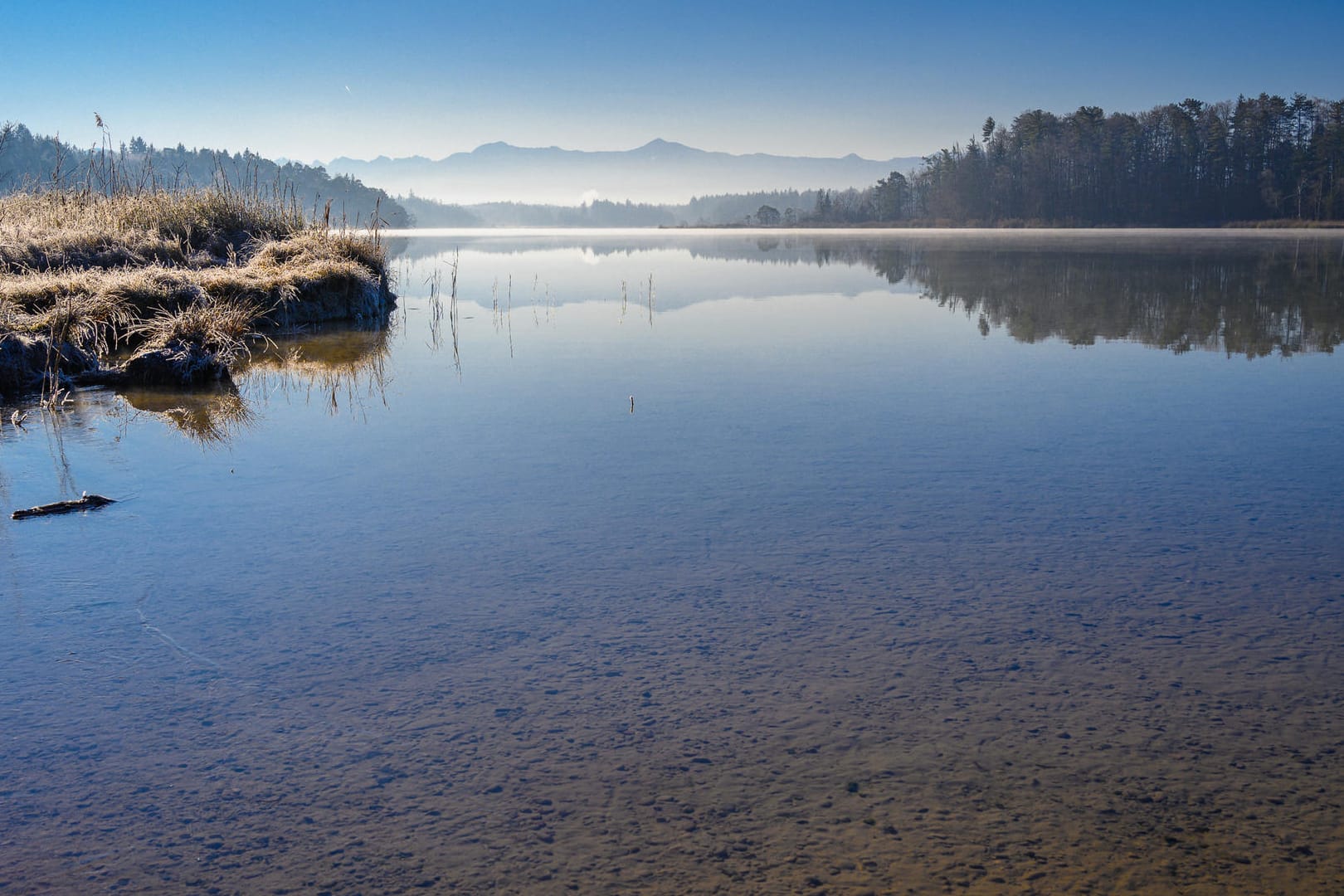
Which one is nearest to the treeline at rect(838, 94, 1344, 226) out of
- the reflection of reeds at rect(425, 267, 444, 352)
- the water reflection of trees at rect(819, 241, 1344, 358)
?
the water reflection of trees at rect(819, 241, 1344, 358)

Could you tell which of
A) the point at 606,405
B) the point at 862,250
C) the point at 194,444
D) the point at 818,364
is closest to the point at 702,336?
the point at 818,364

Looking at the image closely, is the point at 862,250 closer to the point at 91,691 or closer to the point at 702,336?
the point at 702,336

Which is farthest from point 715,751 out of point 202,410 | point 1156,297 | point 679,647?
point 1156,297

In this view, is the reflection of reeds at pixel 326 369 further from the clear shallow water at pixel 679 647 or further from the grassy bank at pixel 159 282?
the clear shallow water at pixel 679 647

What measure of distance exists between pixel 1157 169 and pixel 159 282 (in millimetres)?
100639

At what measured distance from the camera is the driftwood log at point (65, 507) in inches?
173

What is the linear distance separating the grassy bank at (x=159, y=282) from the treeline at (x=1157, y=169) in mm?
86954

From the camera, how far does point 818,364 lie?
29.4 ft

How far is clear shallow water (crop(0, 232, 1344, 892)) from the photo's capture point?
2.06 metres

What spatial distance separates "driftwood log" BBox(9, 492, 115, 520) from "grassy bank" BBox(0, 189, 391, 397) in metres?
3.73

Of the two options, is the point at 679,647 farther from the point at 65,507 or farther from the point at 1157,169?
the point at 1157,169

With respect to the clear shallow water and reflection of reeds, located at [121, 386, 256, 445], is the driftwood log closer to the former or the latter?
the clear shallow water

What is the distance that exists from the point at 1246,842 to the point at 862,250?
38.1 m

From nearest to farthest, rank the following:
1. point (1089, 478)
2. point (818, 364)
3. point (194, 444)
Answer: point (1089, 478), point (194, 444), point (818, 364)
